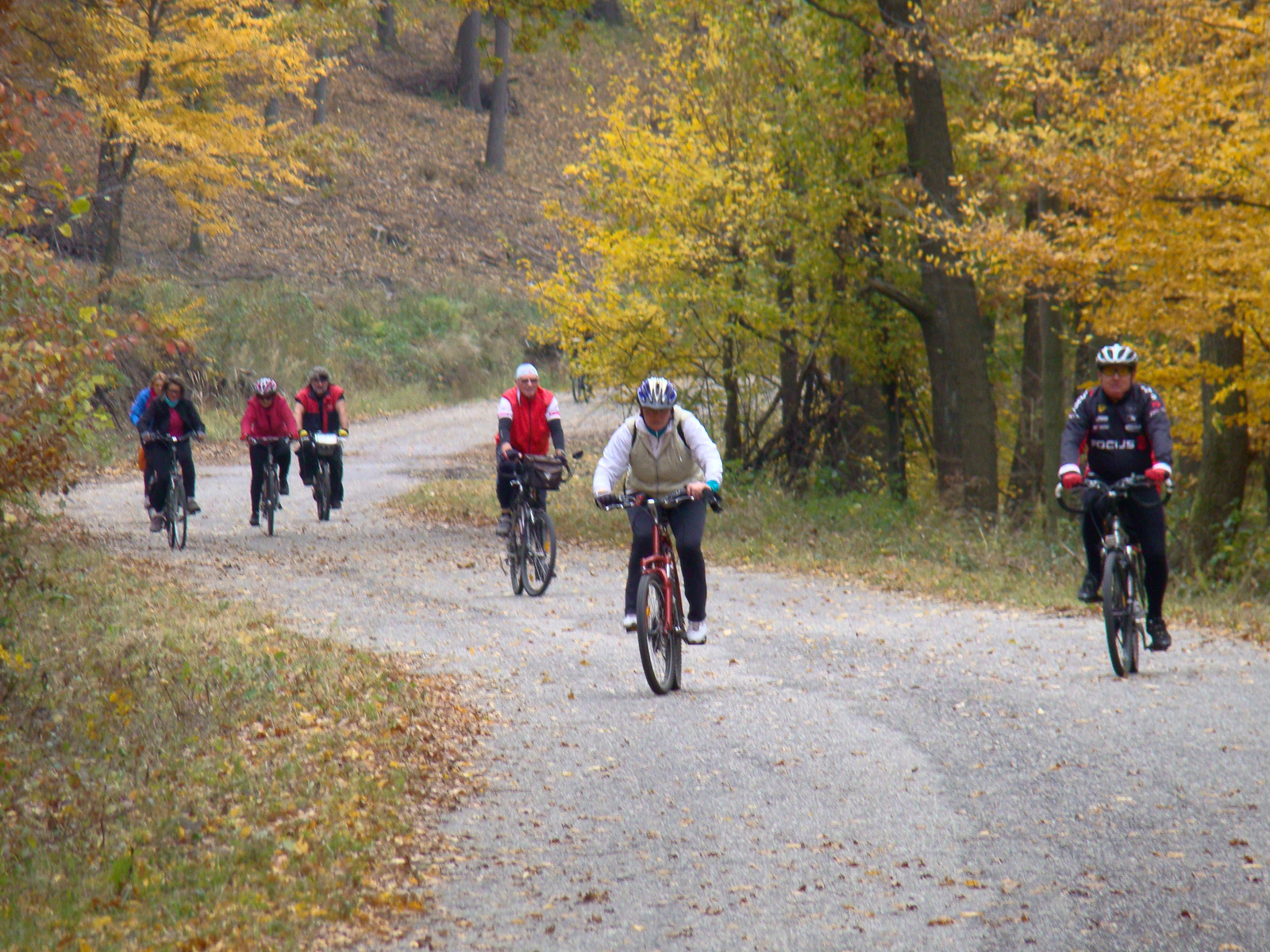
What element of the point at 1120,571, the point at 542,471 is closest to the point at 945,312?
the point at 542,471

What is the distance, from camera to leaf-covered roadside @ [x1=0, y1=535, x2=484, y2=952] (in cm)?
525

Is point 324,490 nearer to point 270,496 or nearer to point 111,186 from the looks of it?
point 270,496

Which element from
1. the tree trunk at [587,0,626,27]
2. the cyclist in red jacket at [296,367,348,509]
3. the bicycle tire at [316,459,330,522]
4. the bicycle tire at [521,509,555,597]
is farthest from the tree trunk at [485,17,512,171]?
the bicycle tire at [521,509,555,597]

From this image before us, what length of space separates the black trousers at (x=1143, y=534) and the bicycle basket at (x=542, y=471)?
5.61m

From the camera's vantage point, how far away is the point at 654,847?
6.07 metres

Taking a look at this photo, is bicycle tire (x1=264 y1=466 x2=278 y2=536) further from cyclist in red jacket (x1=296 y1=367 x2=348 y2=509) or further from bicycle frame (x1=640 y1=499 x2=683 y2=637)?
bicycle frame (x1=640 y1=499 x2=683 y2=637)

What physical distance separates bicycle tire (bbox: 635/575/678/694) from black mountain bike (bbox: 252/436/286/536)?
10.7m

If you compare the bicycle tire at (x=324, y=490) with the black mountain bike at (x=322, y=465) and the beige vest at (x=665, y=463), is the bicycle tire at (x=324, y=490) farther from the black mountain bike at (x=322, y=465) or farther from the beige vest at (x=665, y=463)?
the beige vest at (x=665, y=463)

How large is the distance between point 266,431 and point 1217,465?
40.6 ft

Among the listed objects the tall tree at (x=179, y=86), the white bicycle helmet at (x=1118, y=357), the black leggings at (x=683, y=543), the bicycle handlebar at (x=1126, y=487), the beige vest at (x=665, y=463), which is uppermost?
the tall tree at (x=179, y=86)

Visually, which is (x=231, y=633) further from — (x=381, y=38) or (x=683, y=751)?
(x=381, y=38)

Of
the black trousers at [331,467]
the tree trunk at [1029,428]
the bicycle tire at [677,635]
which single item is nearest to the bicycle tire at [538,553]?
the bicycle tire at [677,635]

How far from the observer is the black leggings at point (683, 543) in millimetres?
9531

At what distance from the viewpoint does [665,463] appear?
9.55 meters
